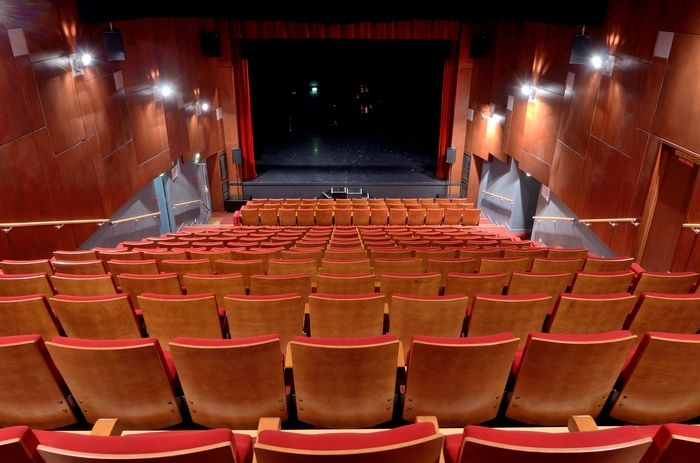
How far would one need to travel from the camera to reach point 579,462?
1.08 meters

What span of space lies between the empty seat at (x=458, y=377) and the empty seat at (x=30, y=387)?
1296 millimetres

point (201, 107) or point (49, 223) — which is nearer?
point (49, 223)

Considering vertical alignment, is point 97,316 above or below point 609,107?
below

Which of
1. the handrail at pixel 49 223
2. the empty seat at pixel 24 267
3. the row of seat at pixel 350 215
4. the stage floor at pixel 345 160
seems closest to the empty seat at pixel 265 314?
the empty seat at pixel 24 267

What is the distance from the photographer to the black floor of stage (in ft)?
37.8

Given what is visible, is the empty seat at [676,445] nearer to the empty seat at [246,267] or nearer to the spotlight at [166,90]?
the empty seat at [246,267]

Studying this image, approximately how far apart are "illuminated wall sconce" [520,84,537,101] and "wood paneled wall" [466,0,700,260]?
10 centimetres

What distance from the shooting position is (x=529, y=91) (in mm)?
8242

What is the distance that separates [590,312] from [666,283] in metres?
1.05

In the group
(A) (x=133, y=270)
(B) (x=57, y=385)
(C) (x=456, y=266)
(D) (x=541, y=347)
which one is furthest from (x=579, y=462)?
(A) (x=133, y=270)

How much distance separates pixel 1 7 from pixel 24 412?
431 centimetres

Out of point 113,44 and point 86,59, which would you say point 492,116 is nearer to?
point 113,44

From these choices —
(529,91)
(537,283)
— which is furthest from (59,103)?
(529,91)

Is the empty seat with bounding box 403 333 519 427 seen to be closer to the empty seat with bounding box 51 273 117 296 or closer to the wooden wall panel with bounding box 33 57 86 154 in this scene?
the empty seat with bounding box 51 273 117 296
